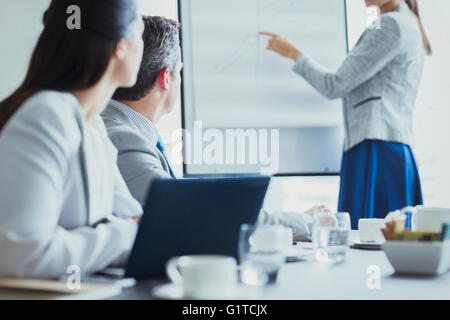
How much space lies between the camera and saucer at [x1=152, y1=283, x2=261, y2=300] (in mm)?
784

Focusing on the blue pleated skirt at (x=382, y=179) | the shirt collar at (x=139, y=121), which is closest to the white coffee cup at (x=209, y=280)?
the shirt collar at (x=139, y=121)

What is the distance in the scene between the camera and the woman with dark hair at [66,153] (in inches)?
34.3

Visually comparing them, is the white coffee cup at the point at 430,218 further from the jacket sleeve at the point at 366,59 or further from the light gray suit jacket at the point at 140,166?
the jacket sleeve at the point at 366,59

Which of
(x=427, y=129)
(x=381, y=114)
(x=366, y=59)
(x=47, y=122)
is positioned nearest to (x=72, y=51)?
(x=47, y=122)

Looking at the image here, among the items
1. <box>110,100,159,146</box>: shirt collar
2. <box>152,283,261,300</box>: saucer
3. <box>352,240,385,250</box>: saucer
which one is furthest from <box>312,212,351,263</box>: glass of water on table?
<box>110,100,159,146</box>: shirt collar

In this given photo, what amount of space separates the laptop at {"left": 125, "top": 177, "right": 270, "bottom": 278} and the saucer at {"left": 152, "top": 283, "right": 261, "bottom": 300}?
6 cm

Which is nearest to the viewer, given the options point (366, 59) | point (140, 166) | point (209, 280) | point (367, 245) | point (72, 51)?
point (209, 280)

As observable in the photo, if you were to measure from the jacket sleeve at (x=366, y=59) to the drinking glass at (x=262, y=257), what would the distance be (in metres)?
1.66

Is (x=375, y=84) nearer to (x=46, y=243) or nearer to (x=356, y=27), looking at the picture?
(x=356, y=27)

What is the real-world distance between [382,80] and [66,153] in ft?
6.14

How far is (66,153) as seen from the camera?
37.3 inches

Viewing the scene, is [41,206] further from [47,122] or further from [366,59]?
[366,59]
